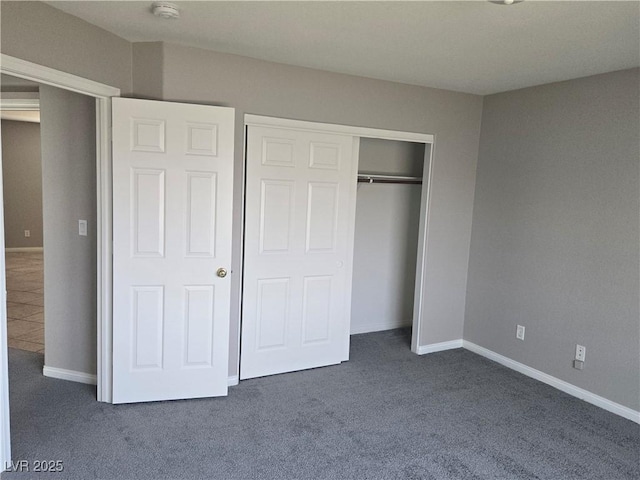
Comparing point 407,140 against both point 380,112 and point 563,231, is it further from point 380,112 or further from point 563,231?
point 563,231

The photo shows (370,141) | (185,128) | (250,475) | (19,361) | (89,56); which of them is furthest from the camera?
(370,141)

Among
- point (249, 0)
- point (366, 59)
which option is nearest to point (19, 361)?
point (249, 0)

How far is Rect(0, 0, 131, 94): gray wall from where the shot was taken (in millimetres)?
2291

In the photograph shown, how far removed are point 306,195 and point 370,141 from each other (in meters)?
1.21

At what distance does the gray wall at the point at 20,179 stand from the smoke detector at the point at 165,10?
734cm

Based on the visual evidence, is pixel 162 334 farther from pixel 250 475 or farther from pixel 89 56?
pixel 89 56

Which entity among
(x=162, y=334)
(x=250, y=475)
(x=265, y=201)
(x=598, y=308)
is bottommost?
(x=250, y=475)

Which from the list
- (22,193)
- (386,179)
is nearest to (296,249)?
(386,179)

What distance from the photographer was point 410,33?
106 inches

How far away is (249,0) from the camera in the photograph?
2334 mm

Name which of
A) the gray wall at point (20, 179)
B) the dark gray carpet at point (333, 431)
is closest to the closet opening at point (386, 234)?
the dark gray carpet at point (333, 431)

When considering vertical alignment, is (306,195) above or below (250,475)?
above

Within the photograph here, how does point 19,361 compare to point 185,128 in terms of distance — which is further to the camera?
point 19,361

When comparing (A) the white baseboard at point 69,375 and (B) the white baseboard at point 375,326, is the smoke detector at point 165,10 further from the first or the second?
(B) the white baseboard at point 375,326
